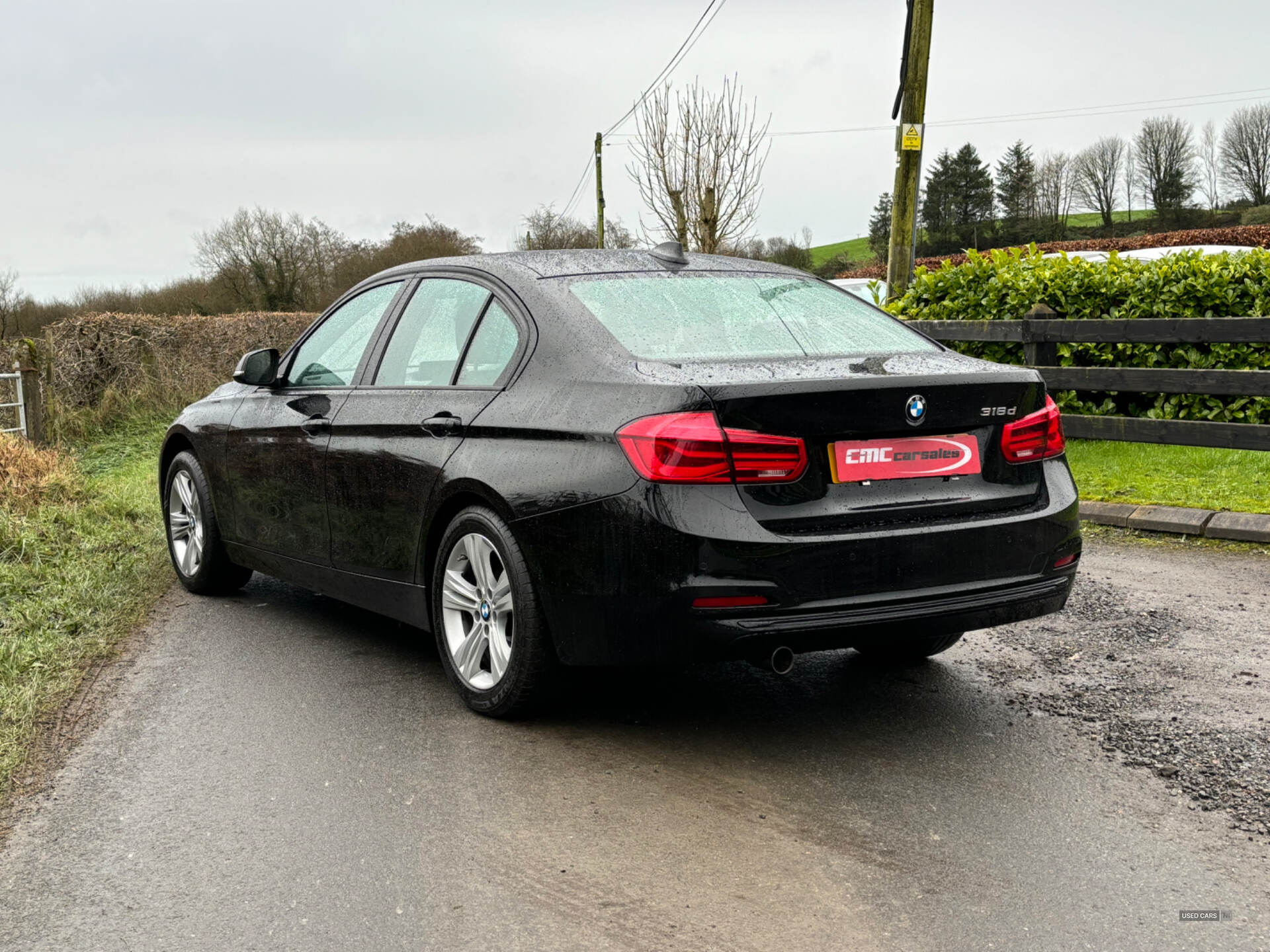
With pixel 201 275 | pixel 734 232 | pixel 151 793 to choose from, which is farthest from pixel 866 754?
pixel 201 275

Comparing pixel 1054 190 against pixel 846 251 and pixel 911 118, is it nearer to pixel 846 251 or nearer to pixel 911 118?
pixel 846 251

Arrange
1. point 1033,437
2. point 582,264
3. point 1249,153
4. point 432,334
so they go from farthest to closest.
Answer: point 1249,153 < point 432,334 < point 582,264 < point 1033,437

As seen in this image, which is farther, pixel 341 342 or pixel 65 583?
pixel 65 583

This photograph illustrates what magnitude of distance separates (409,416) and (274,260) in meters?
38.5

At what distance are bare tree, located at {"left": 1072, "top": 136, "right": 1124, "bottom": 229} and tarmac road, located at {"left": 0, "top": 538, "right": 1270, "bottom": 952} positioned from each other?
2833 inches

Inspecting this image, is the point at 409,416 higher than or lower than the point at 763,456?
higher

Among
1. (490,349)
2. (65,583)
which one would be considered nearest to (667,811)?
(490,349)

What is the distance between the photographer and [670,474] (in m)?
3.62

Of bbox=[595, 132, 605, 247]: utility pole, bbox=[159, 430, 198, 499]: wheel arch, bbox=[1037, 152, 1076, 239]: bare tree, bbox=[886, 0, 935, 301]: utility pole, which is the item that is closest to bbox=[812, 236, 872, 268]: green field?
bbox=[1037, 152, 1076, 239]: bare tree

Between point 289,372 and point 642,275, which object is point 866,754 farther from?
point 289,372

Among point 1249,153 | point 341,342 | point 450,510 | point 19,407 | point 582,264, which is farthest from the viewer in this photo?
point 1249,153

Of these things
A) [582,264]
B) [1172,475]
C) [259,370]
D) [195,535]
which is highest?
[582,264]

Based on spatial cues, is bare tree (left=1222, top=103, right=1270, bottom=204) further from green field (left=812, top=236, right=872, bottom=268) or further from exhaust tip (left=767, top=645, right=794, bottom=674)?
exhaust tip (left=767, top=645, right=794, bottom=674)

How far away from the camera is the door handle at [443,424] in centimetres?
444
